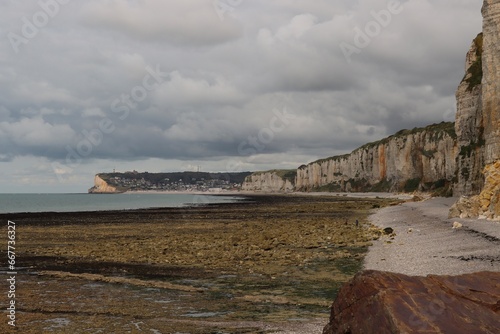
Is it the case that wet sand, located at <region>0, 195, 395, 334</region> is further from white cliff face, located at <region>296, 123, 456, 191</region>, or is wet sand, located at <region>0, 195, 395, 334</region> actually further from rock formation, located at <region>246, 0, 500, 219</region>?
white cliff face, located at <region>296, 123, 456, 191</region>

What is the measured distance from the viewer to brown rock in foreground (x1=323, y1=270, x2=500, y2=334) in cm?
669

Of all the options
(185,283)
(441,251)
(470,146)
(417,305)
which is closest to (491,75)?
(470,146)

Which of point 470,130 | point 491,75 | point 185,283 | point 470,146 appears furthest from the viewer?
point 470,130

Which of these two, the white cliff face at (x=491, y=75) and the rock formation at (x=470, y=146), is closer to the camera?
the rock formation at (x=470, y=146)

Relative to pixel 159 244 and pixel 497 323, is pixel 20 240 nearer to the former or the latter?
pixel 159 244

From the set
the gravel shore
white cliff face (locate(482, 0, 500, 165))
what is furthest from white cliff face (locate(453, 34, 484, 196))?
the gravel shore

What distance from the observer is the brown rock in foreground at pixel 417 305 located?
6691 mm

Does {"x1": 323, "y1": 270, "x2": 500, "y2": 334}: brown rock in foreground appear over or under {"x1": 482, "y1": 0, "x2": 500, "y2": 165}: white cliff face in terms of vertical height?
under

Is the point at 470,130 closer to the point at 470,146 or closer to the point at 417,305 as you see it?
the point at 470,146

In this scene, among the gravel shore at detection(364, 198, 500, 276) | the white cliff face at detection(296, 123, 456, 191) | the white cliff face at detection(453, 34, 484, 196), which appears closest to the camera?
the gravel shore at detection(364, 198, 500, 276)

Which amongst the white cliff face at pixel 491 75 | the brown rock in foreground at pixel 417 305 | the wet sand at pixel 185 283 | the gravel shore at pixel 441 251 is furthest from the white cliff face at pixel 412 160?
the brown rock in foreground at pixel 417 305

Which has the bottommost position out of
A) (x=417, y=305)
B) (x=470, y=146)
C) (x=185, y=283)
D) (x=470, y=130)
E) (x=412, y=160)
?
(x=185, y=283)

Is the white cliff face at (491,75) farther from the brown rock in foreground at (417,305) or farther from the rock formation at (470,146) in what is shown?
the brown rock in foreground at (417,305)

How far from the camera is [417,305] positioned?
23.1ft
